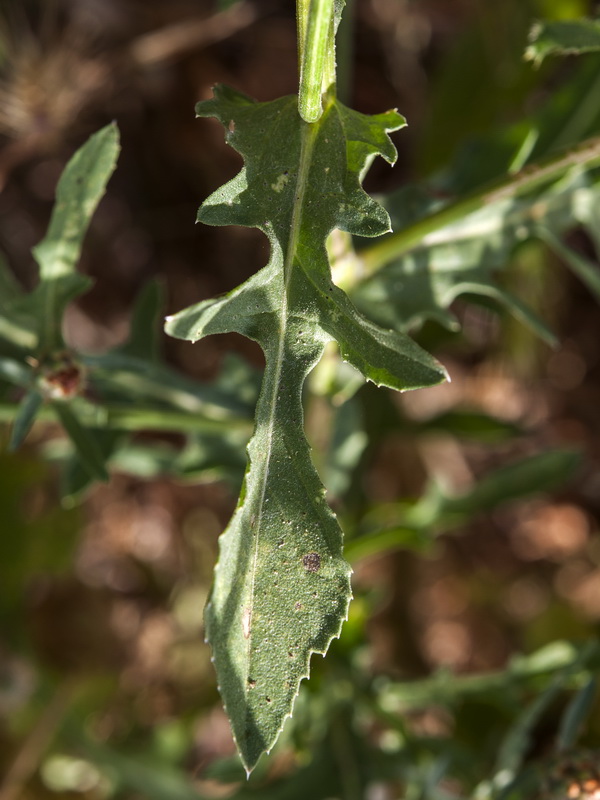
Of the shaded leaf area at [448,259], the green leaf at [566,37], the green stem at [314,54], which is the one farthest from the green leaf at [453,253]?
the green stem at [314,54]

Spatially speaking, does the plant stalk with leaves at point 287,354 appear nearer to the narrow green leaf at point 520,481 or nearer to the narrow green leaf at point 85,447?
the narrow green leaf at point 85,447

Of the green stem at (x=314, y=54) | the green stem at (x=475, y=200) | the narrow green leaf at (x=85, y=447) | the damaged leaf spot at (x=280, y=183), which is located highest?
the green stem at (x=314, y=54)

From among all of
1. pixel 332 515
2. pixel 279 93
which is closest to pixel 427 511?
pixel 332 515

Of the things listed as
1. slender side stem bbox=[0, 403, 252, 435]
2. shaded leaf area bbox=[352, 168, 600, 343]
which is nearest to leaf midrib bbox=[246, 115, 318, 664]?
shaded leaf area bbox=[352, 168, 600, 343]

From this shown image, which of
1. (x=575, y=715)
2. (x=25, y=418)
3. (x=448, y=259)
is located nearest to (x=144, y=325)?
(x=25, y=418)

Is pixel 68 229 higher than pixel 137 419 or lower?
higher

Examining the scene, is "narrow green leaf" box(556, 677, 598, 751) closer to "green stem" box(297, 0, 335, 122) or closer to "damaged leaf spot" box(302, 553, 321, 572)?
"damaged leaf spot" box(302, 553, 321, 572)

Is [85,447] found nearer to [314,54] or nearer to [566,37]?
[314,54]
